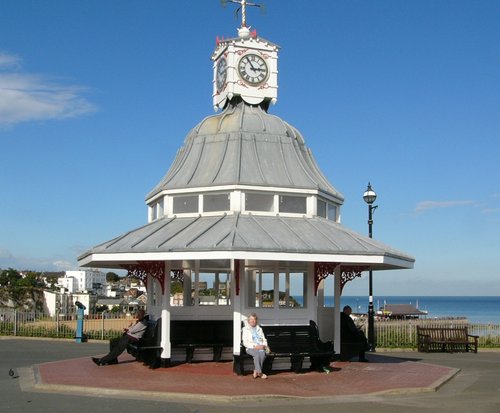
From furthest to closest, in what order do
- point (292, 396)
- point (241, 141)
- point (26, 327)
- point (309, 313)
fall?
point (26, 327) < point (241, 141) < point (309, 313) < point (292, 396)

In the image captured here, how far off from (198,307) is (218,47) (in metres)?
7.89

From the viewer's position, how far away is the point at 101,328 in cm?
2741

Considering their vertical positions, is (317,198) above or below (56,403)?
above

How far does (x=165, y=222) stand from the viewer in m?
17.0

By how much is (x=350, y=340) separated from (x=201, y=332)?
391 centimetres

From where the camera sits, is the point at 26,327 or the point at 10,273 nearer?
the point at 26,327

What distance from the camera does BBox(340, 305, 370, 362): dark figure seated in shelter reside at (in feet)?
57.9

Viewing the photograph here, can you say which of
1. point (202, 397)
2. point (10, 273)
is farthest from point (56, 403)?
point (10, 273)

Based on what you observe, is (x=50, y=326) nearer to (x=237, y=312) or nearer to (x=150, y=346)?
(x=150, y=346)

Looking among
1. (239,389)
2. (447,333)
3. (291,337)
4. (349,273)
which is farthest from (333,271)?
(447,333)

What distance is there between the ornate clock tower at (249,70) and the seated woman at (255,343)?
7449 mm

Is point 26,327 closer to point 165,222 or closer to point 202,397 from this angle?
point 165,222

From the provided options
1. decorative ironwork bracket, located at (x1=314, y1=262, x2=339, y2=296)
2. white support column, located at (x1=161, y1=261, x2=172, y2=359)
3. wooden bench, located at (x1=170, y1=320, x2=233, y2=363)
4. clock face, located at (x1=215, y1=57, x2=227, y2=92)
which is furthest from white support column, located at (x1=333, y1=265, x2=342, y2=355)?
clock face, located at (x1=215, y1=57, x2=227, y2=92)

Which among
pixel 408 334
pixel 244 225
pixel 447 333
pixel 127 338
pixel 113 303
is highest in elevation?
pixel 244 225
